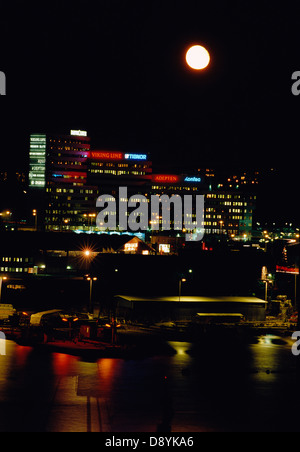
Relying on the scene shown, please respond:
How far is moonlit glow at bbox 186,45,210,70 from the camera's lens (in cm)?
532

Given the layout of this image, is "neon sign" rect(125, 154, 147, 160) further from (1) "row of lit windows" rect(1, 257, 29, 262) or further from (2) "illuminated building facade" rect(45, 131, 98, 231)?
(1) "row of lit windows" rect(1, 257, 29, 262)

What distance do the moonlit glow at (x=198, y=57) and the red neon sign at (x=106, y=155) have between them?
109 metres

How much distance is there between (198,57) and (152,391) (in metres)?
10.0

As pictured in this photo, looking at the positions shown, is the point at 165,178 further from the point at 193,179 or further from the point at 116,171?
the point at 116,171

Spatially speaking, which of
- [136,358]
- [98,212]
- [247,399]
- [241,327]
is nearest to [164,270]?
[241,327]

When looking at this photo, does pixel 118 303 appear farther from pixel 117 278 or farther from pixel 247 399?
pixel 247 399

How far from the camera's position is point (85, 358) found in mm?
17578

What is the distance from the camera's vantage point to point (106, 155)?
113125 mm

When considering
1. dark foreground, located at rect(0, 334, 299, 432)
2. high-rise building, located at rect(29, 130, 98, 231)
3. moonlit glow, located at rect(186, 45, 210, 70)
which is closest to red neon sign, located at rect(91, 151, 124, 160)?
high-rise building, located at rect(29, 130, 98, 231)

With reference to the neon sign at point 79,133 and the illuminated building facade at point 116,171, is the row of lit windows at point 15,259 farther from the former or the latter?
the neon sign at point 79,133

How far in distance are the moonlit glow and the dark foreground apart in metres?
5.46

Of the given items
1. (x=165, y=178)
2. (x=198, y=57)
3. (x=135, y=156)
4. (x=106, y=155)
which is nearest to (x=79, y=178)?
(x=106, y=155)
